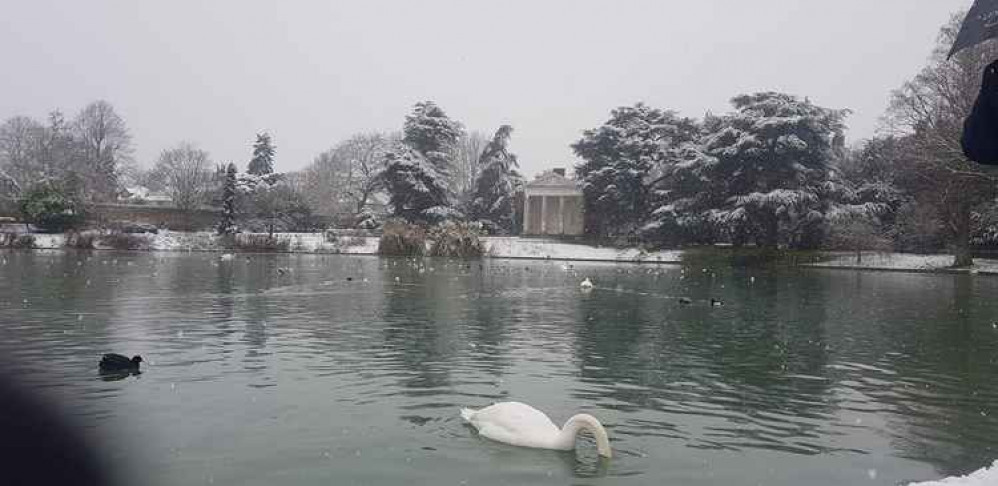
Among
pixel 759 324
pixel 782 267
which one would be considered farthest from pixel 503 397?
pixel 782 267

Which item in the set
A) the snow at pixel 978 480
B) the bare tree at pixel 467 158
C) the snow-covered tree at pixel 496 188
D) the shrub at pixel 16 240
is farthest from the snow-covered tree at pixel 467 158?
the snow at pixel 978 480

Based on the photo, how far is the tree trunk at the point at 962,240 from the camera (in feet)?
144

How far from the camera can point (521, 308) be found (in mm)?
21172

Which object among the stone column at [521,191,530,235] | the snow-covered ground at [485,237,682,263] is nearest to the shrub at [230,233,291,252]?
the snow-covered ground at [485,237,682,263]

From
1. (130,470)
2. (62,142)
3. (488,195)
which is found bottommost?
(130,470)

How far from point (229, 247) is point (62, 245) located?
1058 centimetres

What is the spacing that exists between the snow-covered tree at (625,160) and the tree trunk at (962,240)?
20.3 metres

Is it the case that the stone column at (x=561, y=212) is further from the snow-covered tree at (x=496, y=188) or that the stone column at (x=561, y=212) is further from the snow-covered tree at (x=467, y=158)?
the snow-covered tree at (x=467, y=158)

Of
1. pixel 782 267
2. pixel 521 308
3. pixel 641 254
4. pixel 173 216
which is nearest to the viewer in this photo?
pixel 521 308

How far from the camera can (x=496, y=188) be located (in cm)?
7675

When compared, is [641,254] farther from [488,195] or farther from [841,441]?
[841,441]

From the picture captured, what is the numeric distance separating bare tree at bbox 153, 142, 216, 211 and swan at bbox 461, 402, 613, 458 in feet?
236

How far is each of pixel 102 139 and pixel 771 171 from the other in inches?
2882

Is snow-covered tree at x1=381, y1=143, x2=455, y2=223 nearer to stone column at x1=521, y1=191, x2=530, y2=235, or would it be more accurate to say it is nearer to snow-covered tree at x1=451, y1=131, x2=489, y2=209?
stone column at x1=521, y1=191, x2=530, y2=235
